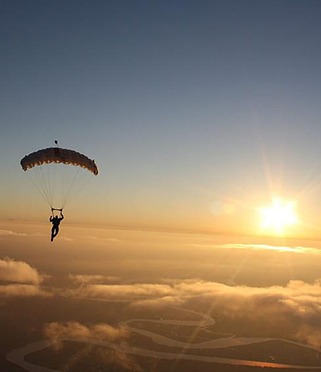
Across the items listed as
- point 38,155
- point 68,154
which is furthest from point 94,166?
point 38,155

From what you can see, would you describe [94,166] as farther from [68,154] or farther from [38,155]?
[38,155]

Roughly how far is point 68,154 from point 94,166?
4.16 m

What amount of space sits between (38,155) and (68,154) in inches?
148

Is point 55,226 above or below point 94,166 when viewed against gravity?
below

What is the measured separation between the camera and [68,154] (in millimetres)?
48750

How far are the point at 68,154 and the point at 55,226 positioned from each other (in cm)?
933

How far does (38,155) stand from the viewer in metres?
48.5

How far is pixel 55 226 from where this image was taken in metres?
46.1

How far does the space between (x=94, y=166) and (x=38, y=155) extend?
24.0 feet

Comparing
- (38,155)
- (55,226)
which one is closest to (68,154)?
(38,155)

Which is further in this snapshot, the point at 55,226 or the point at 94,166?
the point at 94,166

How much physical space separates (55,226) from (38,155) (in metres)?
9.50

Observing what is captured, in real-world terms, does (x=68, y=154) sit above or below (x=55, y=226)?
above

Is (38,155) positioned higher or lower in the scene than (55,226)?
higher
